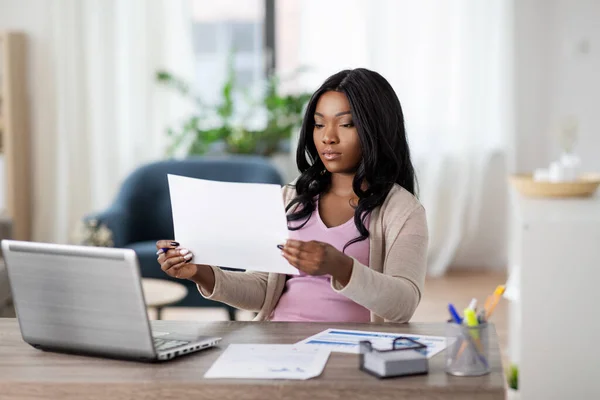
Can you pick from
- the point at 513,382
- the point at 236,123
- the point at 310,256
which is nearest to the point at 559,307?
the point at 513,382

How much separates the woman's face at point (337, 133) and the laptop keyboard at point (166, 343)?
53 centimetres

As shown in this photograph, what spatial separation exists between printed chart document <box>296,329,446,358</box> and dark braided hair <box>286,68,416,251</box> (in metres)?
0.30

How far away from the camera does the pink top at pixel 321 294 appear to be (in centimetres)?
187

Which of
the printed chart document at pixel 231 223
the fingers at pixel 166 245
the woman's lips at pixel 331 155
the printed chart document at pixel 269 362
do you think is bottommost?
the printed chart document at pixel 269 362

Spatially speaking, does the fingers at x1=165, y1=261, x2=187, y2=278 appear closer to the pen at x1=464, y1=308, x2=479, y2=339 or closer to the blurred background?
the pen at x1=464, y1=308, x2=479, y2=339

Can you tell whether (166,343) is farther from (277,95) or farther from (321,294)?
(277,95)

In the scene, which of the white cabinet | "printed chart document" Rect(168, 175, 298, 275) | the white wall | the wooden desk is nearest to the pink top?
"printed chart document" Rect(168, 175, 298, 275)

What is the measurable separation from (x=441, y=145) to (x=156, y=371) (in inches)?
160

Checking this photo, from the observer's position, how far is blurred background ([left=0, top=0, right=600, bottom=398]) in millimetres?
5207

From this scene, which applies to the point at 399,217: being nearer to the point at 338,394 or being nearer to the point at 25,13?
the point at 338,394

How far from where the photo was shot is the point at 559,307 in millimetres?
2693

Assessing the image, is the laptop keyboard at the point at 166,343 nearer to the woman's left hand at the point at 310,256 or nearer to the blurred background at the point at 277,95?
the woman's left hand at the point at 310,256

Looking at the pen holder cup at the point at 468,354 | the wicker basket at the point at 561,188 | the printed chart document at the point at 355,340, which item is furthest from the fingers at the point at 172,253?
the wicker basket at the point at 561,188

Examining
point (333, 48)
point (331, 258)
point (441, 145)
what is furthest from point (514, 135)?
point (331, 258)
